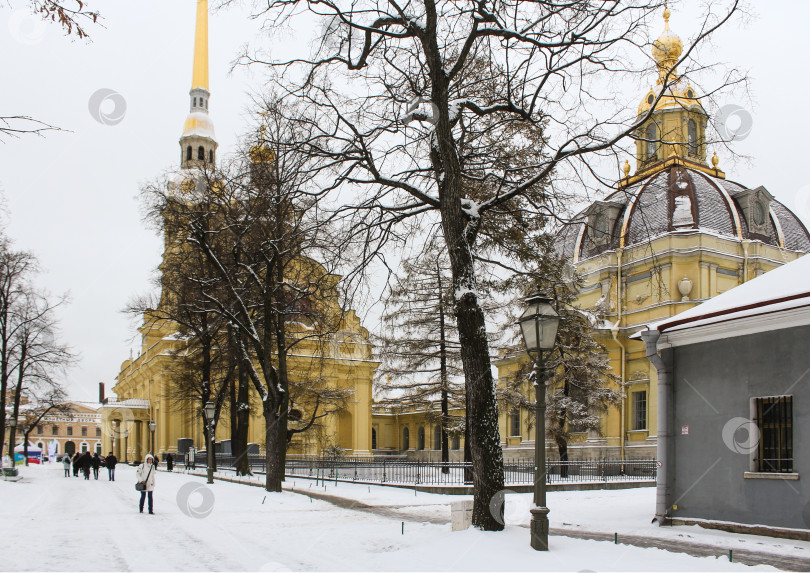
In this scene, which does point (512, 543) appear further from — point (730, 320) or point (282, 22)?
point (282, 22)

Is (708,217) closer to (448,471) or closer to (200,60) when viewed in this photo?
(448,471)

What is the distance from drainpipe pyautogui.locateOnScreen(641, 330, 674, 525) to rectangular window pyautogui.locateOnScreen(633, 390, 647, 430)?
33.4 metres

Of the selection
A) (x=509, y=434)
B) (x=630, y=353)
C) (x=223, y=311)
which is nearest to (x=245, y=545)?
(x=223, y=311)

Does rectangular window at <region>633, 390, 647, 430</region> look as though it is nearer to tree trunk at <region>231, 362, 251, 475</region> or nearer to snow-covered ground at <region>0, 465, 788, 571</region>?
tree trunk at <region>231, 362, 251, 475</region>

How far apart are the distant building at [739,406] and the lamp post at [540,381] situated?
4.16m

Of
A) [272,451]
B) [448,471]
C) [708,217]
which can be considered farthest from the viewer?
[708,217]

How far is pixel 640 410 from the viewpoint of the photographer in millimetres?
47000

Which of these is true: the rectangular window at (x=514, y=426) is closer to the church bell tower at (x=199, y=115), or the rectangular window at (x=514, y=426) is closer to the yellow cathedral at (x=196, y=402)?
the yellow cathedral at (x=196, y=402)

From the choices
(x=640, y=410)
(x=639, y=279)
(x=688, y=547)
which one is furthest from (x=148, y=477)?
(x=639, y=279)

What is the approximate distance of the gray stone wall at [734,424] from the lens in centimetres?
1239

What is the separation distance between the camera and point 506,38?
1321cm

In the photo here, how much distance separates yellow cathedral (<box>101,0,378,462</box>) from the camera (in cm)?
5469

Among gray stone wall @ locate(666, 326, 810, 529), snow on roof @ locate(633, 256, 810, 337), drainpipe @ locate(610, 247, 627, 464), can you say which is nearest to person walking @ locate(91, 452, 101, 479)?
drainpipe @ locate(610, 247, 627, 464)

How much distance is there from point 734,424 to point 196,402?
161 feet
